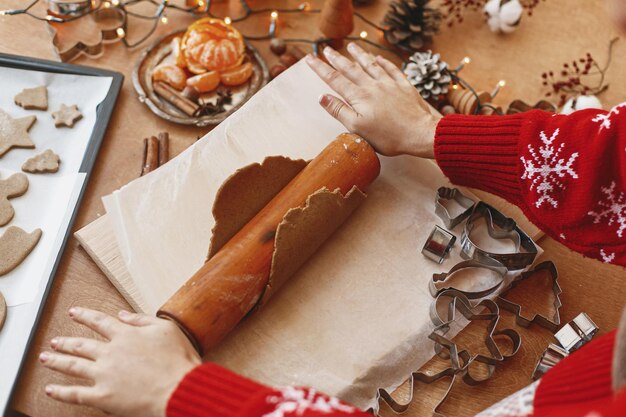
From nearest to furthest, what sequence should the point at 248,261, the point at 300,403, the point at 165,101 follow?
the point at 300,403, the point at 248,261, the point at 165,101

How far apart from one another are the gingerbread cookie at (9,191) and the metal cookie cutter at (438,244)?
27.3 inches

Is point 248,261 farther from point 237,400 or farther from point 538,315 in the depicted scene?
point 538,315

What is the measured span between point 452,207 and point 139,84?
2.19 feet

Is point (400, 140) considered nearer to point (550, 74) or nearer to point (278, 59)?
point (278, 59)

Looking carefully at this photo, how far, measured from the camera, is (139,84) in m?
1.17

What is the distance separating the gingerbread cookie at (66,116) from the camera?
42.8 inches

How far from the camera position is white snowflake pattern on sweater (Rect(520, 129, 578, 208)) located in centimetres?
88

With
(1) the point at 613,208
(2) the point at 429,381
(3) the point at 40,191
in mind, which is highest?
(1) the point at 613,208

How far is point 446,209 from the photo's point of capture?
1.01 meters

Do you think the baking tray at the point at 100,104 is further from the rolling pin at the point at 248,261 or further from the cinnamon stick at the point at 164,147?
the rolling pin at the point at 248,261

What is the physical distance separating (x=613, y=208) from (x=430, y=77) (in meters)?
0.49

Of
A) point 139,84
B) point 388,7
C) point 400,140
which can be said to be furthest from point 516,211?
point 139,84

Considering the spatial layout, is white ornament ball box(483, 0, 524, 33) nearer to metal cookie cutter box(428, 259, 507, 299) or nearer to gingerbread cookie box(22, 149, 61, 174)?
metal cookie cutter box(428, 259, 507, 299)

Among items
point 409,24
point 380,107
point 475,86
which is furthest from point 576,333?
point 409,24
